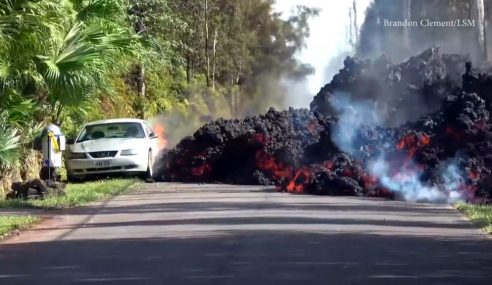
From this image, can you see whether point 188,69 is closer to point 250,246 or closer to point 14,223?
point 14,223

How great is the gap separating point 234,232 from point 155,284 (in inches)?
159

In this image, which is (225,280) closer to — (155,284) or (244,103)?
(155,284)

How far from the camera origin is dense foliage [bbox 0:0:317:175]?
16.8 meters

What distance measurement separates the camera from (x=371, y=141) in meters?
23.4

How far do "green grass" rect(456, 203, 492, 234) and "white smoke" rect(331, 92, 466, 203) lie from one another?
1360 millimetres

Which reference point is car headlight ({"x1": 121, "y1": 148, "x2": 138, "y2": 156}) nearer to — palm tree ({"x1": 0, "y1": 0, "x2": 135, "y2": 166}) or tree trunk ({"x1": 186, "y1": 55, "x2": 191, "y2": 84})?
palm tree ({"x1": 0, "y1": 0, "x2": 135, "y2": 166})

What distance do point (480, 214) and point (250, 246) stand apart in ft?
17.3

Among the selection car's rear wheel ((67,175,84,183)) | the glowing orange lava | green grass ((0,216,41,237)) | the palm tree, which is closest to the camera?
green grass ((0,216,41,237))

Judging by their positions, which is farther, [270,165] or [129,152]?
[270,165]

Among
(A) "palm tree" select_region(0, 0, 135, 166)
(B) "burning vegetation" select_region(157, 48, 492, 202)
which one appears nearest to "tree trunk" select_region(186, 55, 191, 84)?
(B) "burning vegetation" select_region(157, 48, 492, 202)

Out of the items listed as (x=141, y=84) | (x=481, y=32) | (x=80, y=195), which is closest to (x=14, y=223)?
(x=80, y=195)

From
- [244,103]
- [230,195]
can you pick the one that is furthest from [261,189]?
[244,103]

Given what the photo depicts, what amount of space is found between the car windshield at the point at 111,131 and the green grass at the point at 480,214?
9508mm

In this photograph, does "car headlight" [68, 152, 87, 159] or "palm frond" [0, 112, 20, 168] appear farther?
"car headlight" [68, 152, 87, 159]
